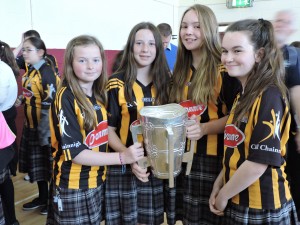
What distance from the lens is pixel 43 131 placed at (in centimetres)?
233

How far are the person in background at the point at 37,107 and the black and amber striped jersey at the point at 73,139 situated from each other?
3.51ft

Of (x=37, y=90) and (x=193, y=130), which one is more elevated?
(x=37, y=90)

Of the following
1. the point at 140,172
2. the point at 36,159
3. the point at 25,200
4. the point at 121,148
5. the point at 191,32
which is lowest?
the point at 25,200

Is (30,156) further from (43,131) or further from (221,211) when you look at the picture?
(221,211)

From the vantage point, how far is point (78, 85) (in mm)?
1354

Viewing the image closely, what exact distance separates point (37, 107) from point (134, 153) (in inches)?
56.8

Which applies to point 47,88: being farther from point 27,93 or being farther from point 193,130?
point 193,130

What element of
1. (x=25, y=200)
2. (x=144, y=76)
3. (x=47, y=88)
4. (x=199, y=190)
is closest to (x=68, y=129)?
(x=144, y=76)

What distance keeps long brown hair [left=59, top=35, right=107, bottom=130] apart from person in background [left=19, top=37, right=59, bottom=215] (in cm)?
105

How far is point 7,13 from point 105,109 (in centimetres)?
247

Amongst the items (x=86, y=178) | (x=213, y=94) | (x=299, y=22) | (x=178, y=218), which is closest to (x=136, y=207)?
(x=178, y=218)

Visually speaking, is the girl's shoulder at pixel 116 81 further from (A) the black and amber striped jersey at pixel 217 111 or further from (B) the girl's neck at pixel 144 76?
(A) the black and amber striped jersey at pixel 217 111

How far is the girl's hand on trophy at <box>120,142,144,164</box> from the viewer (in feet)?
4.30

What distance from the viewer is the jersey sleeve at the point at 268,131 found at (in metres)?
1.02
